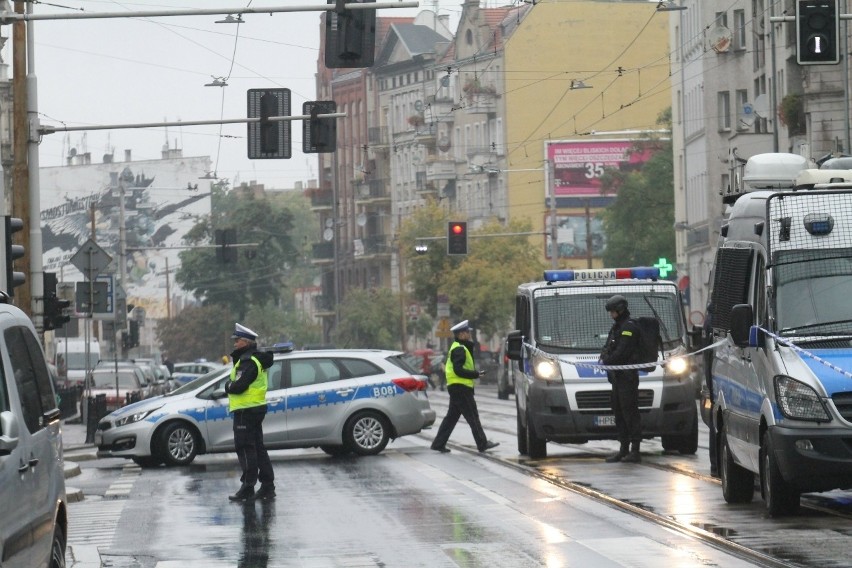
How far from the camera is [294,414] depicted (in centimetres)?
2667

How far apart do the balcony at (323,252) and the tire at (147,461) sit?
370 feet

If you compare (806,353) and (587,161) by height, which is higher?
(587,161)

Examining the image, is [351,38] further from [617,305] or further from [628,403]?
[628,403]

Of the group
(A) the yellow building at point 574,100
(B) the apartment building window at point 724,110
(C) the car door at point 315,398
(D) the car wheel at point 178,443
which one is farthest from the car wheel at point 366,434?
(A) the yellow building at point 574,100

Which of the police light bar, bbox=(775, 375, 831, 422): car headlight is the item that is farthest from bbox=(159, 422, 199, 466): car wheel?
bbox=(775, 375, 831, 422): car headlight

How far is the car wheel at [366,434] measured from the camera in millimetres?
26953

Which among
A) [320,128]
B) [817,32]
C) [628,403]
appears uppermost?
[817,32]

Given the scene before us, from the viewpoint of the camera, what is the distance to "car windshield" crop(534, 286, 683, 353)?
Answer: 2430 cm

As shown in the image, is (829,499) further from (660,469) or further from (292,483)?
(292,483)

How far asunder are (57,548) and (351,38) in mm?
11526

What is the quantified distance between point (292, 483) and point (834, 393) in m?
8.66

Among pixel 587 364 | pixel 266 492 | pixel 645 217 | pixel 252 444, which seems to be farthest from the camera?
pixel 645 217

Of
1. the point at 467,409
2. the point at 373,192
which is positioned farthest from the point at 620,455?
the point at 373,192

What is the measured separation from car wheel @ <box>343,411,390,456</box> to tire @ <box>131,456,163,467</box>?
248 centimetres
